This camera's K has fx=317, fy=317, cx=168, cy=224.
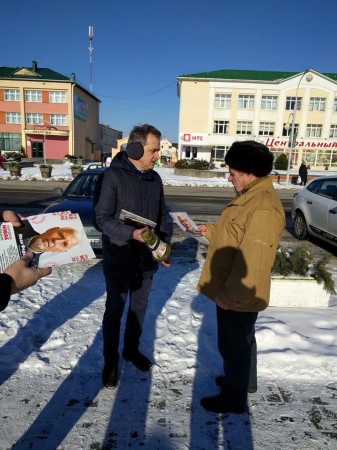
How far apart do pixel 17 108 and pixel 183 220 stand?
50418mm

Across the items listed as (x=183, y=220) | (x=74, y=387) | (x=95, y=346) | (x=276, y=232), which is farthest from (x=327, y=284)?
(x=74, y=387)

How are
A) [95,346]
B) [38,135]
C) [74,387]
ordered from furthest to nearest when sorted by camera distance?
[38,135] < [95,346] < [74,387]

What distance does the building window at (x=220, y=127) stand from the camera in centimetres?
4466

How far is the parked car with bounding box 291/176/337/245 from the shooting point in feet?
21.9

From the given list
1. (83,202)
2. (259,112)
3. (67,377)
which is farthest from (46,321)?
(259,112)

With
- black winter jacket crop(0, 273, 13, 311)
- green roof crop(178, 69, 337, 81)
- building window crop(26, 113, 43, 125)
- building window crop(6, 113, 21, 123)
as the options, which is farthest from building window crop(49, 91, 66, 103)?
black winter jacket crop(0, 273, 13, 311)

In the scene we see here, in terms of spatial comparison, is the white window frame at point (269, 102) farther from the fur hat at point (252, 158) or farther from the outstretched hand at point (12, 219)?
the outstretched hand at point (12, 219)

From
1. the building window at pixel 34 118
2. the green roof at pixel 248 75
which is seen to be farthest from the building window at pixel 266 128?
the building window at pixel 34 118

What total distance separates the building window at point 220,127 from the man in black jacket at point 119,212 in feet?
146

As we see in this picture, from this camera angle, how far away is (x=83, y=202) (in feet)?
19.6

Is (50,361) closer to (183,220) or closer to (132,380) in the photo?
(132,380)

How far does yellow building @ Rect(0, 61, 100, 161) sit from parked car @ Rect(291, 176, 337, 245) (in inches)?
1678

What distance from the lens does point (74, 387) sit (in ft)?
8.57

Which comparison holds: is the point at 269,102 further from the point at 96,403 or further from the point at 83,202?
the point at 96,403
